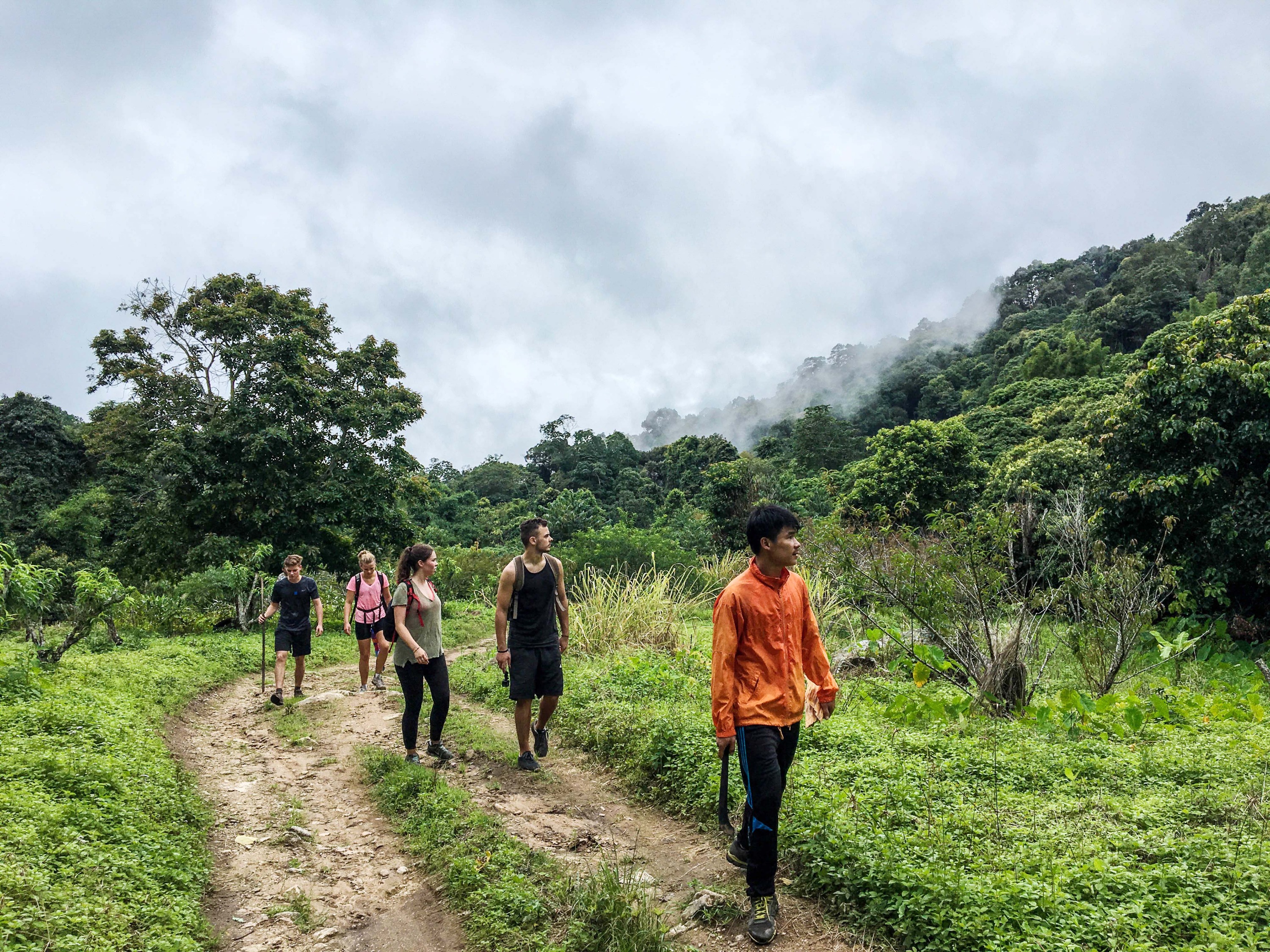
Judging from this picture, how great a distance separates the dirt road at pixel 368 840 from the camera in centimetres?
356

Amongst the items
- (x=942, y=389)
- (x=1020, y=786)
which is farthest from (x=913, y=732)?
(x=942, y=389)

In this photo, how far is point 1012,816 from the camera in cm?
394

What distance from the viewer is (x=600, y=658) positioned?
9.55 m

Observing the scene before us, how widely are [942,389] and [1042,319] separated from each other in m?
11.0

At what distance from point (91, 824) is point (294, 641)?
4332 mm

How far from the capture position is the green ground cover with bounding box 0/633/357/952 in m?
3.12

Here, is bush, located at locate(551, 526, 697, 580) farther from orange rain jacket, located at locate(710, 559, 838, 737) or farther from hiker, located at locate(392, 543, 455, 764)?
orange rain jacket, located at locate(710, 559, 838, 737)

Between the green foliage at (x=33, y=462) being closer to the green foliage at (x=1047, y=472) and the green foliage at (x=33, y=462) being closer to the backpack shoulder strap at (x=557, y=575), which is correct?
the backpack shoulder strap at (x=557, y=575)

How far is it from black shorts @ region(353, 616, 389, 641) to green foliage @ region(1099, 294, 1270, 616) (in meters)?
10.2

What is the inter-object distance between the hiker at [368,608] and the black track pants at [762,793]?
629cm

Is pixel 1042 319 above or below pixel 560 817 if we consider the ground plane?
above

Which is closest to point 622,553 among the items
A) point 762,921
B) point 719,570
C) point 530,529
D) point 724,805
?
point 719,570

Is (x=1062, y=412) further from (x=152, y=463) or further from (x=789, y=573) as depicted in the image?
(x=152, y=463)

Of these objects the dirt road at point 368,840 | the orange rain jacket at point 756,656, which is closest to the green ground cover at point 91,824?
the dirt road at point 368,840
